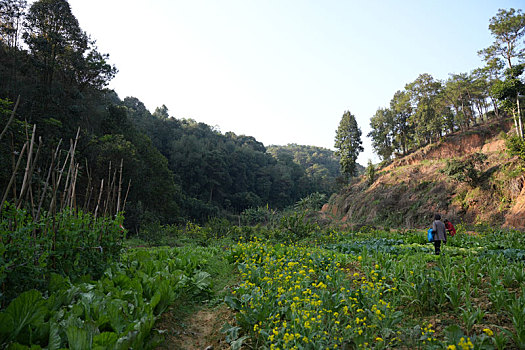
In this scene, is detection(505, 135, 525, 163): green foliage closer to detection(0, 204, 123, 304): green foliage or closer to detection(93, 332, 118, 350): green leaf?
detection(0, 204, 123, 304): green foliage

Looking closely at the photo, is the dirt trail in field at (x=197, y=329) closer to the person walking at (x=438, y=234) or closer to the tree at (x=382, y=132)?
the person walking at (x=438, y=234)

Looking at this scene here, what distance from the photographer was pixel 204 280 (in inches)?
182

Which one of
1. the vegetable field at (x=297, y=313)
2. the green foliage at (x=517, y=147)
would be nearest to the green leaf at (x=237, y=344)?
the vegetable field at (x=297, y=313)

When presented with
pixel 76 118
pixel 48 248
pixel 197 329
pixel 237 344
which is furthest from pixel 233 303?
pixel 76 118

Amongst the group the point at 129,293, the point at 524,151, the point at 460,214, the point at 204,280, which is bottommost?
the point at 460,214

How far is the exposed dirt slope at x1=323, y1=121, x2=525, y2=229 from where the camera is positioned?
15.1 metres

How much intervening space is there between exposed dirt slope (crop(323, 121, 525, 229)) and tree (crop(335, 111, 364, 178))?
514cm

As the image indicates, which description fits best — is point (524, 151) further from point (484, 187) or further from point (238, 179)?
point (238, 179)

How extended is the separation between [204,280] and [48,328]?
8.48 ft

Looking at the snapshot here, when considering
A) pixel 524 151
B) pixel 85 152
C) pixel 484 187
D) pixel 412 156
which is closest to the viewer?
pixel 524 151

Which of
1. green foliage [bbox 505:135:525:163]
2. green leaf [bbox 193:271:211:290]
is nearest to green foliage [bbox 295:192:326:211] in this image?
green foliage [bbox 505:135:525:163]

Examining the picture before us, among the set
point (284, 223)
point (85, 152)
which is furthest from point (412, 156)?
point (85, 152)

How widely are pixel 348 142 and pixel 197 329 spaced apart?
3624 centimetres

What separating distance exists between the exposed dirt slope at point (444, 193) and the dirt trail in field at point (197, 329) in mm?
15395
